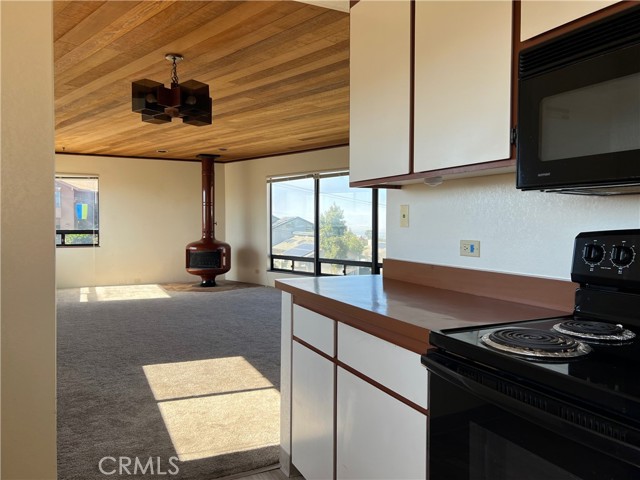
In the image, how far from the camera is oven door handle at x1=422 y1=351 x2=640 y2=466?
79 cm

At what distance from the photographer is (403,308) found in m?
1.66

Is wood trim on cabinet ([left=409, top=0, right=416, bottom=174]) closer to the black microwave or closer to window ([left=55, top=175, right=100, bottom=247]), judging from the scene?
the black microwave

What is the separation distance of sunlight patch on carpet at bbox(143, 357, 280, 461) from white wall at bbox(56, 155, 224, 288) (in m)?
5.25

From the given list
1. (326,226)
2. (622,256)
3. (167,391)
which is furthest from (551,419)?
(326,226)

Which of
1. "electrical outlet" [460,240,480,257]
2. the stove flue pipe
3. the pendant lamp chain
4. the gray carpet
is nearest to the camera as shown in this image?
"electrical outlet" [460,240,480,257]

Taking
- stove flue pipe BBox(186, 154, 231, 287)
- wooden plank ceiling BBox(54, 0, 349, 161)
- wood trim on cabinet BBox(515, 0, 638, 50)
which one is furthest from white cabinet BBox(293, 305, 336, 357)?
stove flue pipe BBox(186, 154, 231, 287)

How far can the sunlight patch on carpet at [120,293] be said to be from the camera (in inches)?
287

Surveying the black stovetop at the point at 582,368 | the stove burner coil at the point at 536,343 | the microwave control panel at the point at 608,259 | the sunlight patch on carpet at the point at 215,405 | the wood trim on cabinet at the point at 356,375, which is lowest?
the sunlight patch on carpet at the point at 215,405

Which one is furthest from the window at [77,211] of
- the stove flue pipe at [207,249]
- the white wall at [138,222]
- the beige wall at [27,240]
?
the beige wall at [27,240]

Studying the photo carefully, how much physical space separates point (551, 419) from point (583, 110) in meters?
0.78

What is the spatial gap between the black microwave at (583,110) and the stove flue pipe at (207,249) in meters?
7.26

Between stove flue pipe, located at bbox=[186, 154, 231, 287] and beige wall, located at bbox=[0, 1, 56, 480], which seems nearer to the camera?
beige wall, located at bbox=[0, 1, 56, 480]

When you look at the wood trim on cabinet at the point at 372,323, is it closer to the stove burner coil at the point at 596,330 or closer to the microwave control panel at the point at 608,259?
the stove burner coil at the point at 596,330

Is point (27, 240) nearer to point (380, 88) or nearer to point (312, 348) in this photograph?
point (312, 348)
